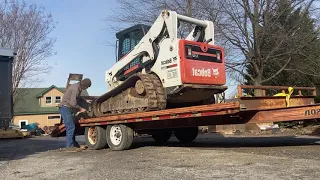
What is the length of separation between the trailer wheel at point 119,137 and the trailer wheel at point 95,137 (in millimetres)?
262

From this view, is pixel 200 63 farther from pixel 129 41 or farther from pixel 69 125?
pixel 69 125

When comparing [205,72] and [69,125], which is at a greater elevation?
[205,72]

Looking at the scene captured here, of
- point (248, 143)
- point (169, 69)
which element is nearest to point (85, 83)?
point (169, 69)

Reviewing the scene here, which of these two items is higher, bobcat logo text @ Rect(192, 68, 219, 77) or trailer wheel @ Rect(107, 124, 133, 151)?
bobcat logo text @ Rect(192, 68, 219, 77)

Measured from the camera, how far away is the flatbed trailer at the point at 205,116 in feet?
26.2

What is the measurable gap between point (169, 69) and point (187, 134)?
3.45m

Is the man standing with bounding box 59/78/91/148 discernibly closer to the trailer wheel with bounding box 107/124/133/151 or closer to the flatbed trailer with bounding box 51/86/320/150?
the flatbed trailer with bounding box 51/86/320/150

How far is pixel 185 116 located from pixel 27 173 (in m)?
3.41

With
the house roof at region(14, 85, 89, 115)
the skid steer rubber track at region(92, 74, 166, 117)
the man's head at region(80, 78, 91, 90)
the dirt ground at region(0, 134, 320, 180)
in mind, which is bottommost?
the dirt ground at region(0, 134, 320, 180)

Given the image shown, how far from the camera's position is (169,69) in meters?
9.55

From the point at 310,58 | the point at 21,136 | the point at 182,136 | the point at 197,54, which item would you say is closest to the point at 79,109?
the point at 182,136

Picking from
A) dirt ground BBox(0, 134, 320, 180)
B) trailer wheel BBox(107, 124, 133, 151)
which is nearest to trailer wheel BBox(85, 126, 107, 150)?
trailer wheel BBox(107, 124, 133, 151)

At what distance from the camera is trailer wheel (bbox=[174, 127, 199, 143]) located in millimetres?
12344

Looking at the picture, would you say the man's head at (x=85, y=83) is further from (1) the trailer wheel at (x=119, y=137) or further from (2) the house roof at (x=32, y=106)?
(2) the house roof at (x=32, y=106)
